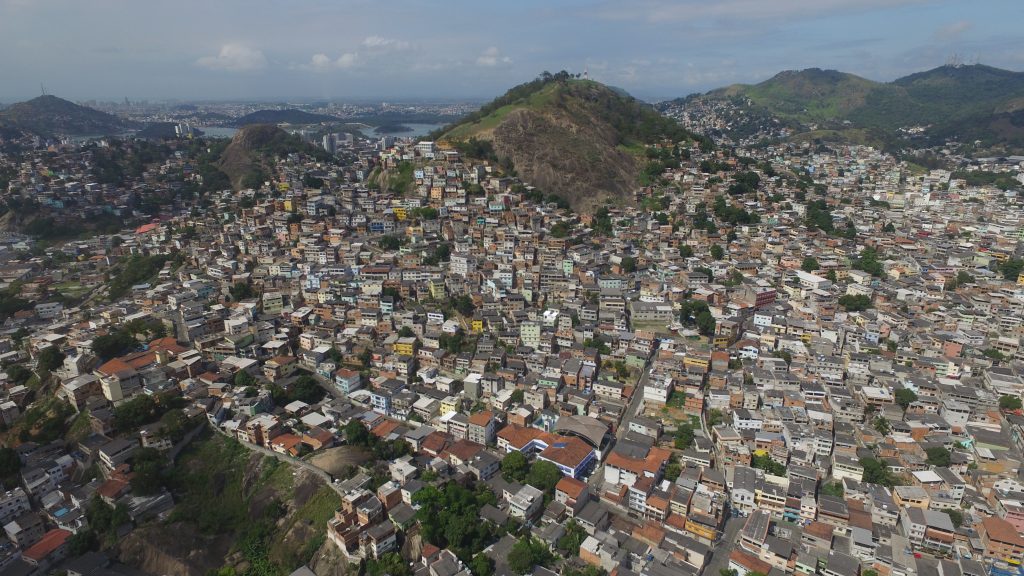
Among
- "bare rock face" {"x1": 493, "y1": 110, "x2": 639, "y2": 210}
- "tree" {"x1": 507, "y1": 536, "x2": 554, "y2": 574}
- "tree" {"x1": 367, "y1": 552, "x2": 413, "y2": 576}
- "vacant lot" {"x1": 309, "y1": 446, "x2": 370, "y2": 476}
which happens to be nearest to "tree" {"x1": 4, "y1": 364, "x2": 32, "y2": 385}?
"vacant lot" {"x1": 309, "y1": 446, "x2": 370, "y2": 476}

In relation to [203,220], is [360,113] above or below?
above

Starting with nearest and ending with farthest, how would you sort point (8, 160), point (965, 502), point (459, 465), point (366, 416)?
point (965, 502), point (459, 465), point (366, 416), point (8, 160)

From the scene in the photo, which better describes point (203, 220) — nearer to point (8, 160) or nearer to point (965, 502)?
point (8, 160)

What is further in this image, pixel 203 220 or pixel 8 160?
pixel 8 160

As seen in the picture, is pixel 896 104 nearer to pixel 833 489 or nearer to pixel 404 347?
pixel 833 489

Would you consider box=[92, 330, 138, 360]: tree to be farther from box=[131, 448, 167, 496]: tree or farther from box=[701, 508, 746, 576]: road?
box=[701, 508, 746, 576]: road

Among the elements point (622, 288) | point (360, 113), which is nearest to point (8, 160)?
point (622, 288)

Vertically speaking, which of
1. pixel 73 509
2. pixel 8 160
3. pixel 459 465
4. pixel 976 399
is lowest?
pixel 73 509
